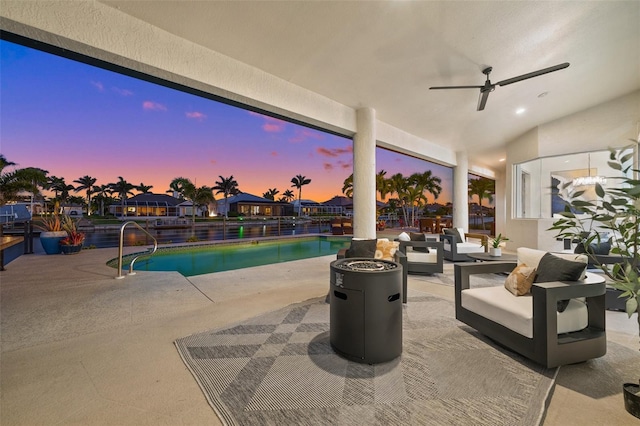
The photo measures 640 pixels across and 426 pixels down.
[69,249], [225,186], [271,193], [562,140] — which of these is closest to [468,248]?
[562,140]

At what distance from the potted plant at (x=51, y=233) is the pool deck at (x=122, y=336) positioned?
4.02 feet

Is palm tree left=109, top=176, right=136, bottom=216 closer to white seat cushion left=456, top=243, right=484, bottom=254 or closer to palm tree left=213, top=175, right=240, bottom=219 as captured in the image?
palm tree left=213, top=175, right=240, bottom=219

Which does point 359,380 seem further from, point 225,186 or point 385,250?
point 225,186

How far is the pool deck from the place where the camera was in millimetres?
1581

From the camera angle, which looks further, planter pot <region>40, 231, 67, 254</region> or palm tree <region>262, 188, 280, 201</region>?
palm tree <region>262, 188, 280, 201</region>

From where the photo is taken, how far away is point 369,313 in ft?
6.66

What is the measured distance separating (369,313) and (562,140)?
903cm

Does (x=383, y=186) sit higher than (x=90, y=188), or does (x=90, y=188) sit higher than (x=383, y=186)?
(x=383, y=186)

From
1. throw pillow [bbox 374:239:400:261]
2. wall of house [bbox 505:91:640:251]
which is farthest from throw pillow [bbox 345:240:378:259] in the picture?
wall of house [bbox 505:91:640:251]

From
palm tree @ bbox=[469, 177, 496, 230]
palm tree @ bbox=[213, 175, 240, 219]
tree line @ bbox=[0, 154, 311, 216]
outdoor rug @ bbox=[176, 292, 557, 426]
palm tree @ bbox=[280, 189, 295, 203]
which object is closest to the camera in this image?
outdoor rug @ bbox=[176, 292, 557, 426]

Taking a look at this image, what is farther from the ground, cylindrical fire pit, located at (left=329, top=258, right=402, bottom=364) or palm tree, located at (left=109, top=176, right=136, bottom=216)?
palm tree, located at (left=109, top=176, right=136, bottom=216)

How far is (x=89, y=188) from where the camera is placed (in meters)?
13.4

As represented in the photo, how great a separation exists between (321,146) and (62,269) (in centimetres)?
1809

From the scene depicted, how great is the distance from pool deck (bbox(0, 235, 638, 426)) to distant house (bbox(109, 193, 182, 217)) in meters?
16.3
